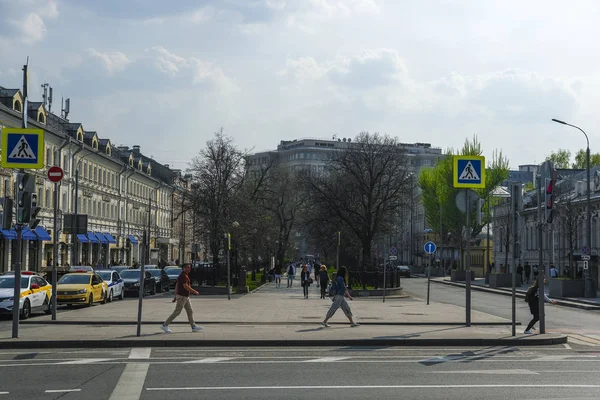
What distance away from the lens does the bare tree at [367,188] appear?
212ft

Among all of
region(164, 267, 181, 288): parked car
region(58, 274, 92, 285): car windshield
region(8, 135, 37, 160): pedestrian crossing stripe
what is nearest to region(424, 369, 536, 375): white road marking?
region(8, 135, 37, 160): pedestrian crossing stripe

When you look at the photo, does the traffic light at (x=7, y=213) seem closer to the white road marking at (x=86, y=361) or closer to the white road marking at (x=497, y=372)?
the white road marking at (x=86, y=361)

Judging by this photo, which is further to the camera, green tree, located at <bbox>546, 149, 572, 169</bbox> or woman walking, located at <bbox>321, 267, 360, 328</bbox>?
green tree, located at <bbox>546, 149, 572, 169</bbox>

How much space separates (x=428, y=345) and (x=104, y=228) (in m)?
63.8

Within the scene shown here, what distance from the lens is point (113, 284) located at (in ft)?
123

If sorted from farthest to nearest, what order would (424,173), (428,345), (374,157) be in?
(424,173), (374,157), (428,345)

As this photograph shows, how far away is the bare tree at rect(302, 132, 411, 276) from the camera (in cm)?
6450

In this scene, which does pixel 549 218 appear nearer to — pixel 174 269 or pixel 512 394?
pixel 512 394

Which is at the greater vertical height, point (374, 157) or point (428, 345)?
point (374, 157)

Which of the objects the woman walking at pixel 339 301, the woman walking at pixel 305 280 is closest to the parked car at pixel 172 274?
the woman walking at pixel 305 280

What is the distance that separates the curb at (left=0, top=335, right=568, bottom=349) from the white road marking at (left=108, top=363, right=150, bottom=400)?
3.52m

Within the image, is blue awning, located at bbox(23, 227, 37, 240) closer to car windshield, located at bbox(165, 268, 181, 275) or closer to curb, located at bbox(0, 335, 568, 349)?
car windshield, located at bbox(165, 268, 181, 275)

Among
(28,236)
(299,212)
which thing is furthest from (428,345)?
(299,212)

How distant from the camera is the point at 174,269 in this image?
55625 millimetres
